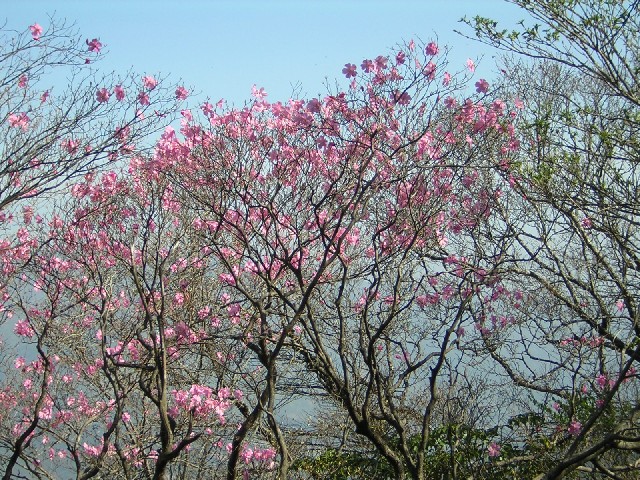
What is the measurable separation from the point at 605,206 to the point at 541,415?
3278 millimetres

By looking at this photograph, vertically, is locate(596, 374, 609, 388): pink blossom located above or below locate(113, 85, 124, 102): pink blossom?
below

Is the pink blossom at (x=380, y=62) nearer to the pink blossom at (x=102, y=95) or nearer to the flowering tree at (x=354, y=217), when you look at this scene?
the flowering tree at (x=354, y=217)

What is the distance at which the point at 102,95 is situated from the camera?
17.8 feet

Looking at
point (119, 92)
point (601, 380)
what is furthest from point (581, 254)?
point (119, 92)

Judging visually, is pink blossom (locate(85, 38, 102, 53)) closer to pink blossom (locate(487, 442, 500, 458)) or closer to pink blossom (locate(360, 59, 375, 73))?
pink blossom (locate(360, 59, 375, 73))

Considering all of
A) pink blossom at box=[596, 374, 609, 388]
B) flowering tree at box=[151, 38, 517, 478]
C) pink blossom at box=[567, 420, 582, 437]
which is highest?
flowering tree at box=[151, 38, 517, 478]

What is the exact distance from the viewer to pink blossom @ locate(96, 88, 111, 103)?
17.8 feet

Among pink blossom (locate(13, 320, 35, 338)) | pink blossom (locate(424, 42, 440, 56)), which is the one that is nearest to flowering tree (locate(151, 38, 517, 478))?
pink blossom (locate(424, 42, 440, 56))

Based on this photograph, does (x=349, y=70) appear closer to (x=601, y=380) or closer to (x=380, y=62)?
(x=380, y=62)

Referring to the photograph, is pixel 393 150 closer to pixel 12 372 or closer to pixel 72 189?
pixel 72 189

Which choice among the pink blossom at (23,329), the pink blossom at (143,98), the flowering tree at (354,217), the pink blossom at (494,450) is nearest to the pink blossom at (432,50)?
the flowering tree at (354,217)

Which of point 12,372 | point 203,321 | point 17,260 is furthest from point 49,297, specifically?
point 12,372

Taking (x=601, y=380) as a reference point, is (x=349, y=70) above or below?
above

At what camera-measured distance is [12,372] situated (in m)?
9.09
